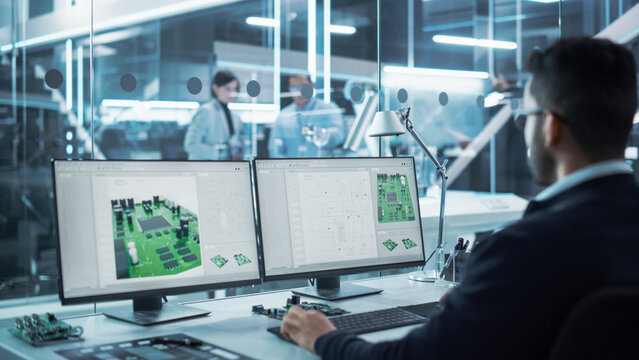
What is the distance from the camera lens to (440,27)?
5.66 metres

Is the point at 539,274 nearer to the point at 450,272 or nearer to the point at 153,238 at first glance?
the point at 153,238

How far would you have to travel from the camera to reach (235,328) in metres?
1.51

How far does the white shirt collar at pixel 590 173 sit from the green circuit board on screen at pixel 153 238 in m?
0.97

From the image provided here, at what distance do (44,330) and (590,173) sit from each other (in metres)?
1.24

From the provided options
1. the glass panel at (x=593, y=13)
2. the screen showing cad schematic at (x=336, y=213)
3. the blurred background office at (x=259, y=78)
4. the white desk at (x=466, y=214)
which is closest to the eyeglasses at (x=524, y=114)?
the screen showing cad schematic at (x=336, y=213)

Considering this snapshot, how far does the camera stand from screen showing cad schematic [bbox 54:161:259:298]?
146 cm

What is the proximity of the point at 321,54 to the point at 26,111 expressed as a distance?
2150mm

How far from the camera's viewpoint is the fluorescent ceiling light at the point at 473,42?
5.54 meters

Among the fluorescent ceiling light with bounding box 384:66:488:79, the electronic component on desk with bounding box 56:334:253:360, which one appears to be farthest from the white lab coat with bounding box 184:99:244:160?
the electronic component on desk with bounding box 56:334:253:360

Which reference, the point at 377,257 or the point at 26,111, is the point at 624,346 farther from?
the point at 26,111

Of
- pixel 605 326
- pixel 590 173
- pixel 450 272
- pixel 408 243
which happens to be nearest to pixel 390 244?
pixel 408 243

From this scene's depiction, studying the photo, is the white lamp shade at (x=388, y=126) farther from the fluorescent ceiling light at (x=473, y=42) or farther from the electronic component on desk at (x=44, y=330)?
the fluorescent ceiling light at (x=473, y=42)

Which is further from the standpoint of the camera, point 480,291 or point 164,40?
point 164,40

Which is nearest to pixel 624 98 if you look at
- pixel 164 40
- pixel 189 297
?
pixel 189 297
